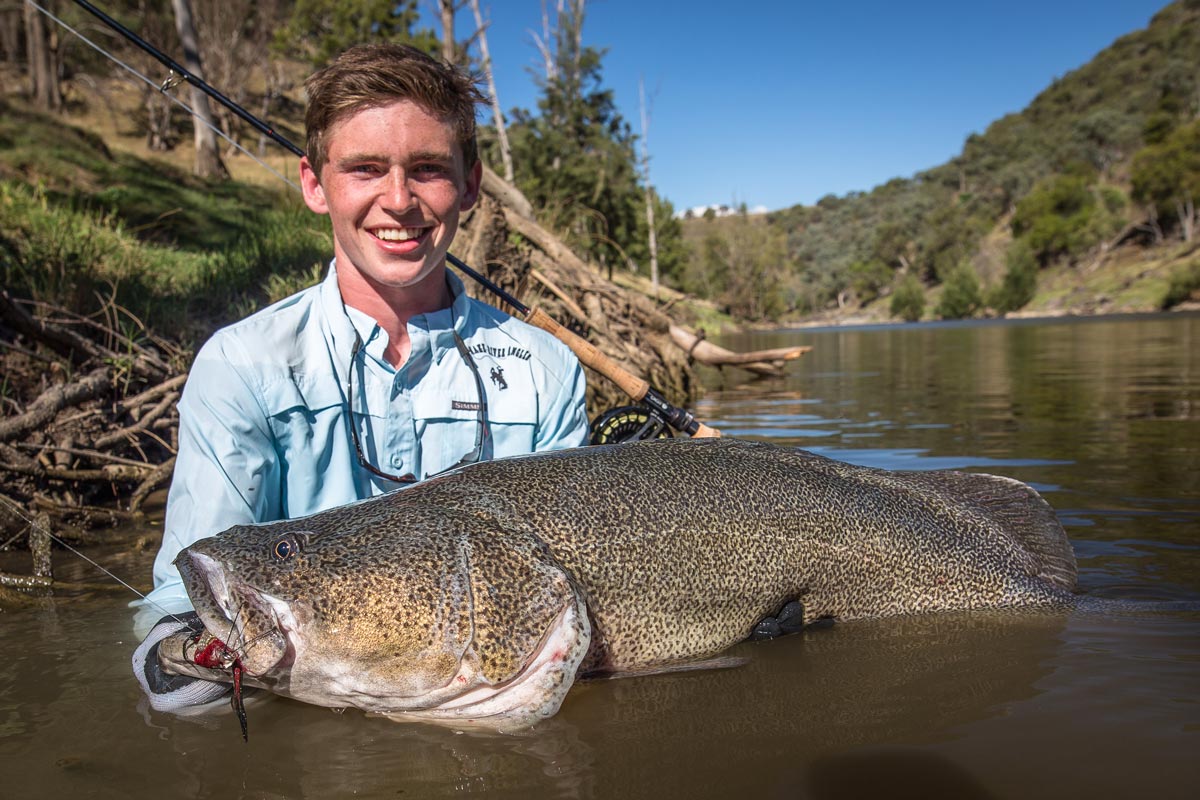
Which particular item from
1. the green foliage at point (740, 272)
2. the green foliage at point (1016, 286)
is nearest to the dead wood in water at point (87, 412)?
the green foliage at point (740, 272)

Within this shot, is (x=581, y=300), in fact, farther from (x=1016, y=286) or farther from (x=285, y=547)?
(x=1016, y=286)

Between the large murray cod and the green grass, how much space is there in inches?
198

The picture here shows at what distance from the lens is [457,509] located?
96.8 inches

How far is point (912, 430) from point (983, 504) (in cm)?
429

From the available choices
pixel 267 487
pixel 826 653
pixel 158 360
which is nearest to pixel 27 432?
pixel 158 360

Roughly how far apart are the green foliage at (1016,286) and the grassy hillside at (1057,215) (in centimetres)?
12

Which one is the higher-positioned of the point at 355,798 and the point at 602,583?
the point at 602,583

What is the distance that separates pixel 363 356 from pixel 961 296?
72299mm

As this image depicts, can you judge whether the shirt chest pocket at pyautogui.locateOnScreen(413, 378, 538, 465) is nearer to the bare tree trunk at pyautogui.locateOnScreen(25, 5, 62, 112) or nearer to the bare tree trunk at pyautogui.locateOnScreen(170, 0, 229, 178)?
the bare tree trunk at pyautogui.locateOnScreen(170, 0, 229, 178)

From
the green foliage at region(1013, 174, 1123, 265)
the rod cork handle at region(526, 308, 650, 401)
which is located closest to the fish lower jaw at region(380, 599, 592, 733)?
the rod cork handle at region(526, 308, 650, 401)

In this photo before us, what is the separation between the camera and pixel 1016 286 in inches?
2462

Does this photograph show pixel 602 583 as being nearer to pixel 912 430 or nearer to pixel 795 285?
pixel 912 430

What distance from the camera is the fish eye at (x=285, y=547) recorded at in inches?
86.9

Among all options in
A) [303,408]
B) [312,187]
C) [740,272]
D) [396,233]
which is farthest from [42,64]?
[740,272]
